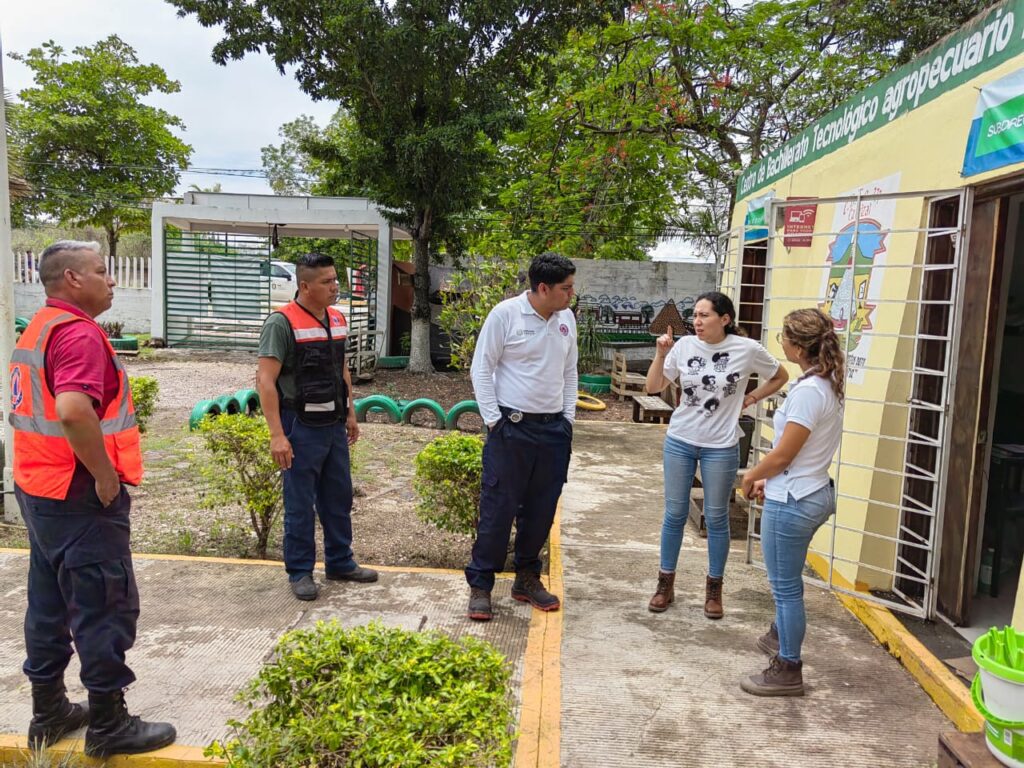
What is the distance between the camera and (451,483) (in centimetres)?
486

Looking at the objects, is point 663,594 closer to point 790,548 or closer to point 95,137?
point 790,548

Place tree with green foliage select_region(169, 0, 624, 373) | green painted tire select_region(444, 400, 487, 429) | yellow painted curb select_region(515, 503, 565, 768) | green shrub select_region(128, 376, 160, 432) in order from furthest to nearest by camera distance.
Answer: tree with green foliage select_region(169, 0, 624, 373) → green painted tire select_region(444, 400, 487, 429) → green shrub select_region(128, 376, 160, 432) → yellow painted curb select_region(515, 503, 565, 768)

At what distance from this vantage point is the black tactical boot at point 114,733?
2.72m

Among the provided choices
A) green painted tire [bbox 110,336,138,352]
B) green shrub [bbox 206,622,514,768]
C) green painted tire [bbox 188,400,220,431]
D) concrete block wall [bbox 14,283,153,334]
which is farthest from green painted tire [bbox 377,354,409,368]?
green shrub [bbox 206,622,514,768]

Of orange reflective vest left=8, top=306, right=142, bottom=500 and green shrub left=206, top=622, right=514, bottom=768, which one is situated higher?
orange reflective vest left=8, top=306, right=142, bottom=500

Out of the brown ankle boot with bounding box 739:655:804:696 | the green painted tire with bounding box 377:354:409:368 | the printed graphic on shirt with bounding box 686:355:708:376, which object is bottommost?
the brown ankle boot with bounding box 739:655:804:696

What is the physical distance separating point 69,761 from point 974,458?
425 cm

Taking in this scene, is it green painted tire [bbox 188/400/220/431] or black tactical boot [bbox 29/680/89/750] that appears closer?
black tactical boot [bbox 29/680/89/750]

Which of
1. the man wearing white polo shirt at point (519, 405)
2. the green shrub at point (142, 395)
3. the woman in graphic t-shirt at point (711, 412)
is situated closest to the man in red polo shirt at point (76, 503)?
the man wearing white polo shirt at point (519, 405)

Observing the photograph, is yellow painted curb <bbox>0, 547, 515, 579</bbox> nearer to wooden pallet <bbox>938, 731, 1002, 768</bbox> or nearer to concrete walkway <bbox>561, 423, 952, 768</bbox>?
concrete walkway <bbox>561, 423, 952, 768</bbox>

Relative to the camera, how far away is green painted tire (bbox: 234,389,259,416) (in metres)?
9.15

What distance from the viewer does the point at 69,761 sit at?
2707 millimetres

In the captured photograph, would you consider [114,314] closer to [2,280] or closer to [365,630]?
[2,280]

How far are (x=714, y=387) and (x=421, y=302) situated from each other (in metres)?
11.2
